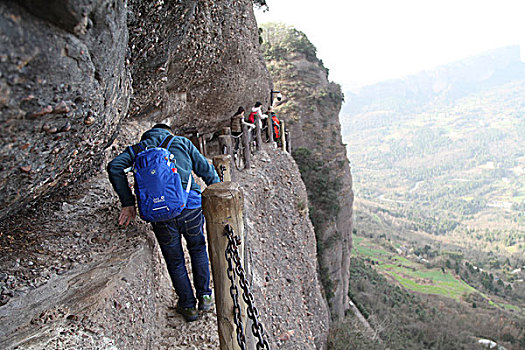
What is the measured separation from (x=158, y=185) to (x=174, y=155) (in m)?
0.34

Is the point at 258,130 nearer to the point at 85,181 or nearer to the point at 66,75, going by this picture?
the point at 85,181

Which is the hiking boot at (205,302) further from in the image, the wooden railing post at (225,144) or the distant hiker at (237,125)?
the distant hiker at (237,125)

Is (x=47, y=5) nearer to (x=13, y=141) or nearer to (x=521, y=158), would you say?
(x=13, y=141)

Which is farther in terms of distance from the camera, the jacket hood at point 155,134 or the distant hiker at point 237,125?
the distant hiker at point 237,125

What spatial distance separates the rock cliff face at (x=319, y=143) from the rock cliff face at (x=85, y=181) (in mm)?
11418

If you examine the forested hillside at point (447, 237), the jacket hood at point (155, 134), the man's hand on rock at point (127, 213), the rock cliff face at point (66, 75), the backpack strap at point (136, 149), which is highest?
the rock cliff face at point (66, 75)

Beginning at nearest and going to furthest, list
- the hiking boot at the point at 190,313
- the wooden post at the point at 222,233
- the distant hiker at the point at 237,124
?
the wooden post at the point at 222,233
the hiking boot at the point at 190,313
the distant hiker at the point at 237,124

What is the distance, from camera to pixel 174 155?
9.63 ft

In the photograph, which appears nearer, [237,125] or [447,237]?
[237,125]

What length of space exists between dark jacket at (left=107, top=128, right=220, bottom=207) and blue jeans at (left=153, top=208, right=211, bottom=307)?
307 mm

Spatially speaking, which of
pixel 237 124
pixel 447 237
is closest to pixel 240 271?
pixel 237 124

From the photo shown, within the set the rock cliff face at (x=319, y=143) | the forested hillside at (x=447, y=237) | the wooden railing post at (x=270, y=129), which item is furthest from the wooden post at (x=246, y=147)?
the forested hillside at (x=447, y=237)

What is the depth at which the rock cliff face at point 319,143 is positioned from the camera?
56.1 ft

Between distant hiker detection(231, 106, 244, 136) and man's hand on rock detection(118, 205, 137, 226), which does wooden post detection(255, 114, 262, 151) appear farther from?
man's hand on rock detection(118, 205, 137, 226)
